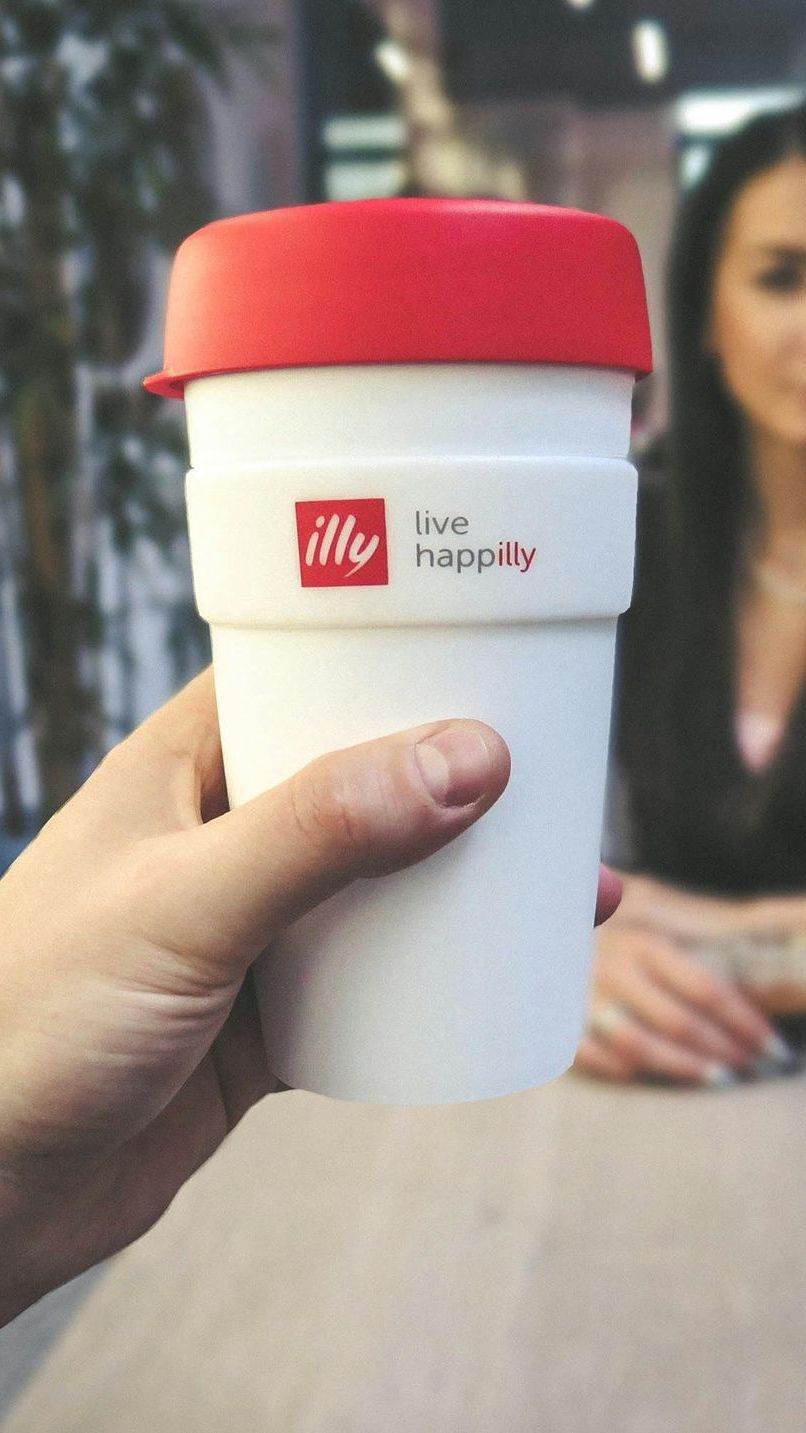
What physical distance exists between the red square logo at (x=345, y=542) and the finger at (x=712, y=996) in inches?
42.7

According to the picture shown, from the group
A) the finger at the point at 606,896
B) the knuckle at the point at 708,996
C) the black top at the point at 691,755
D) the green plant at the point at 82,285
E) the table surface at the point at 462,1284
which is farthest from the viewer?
the black top at the point at 691,755

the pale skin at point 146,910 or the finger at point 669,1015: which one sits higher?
the pale skin at point 146,910

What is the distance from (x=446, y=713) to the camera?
457mm

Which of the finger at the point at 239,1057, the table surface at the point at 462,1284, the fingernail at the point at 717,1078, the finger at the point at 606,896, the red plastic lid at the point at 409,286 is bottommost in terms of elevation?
the fingernail at the point at 717,1078

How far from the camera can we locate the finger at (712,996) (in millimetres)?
1392

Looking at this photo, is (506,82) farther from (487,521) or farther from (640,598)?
(487,521)

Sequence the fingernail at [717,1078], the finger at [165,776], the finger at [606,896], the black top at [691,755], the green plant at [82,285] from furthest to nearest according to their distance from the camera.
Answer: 1. the black top at [691,755]
2. the green plant at [82,285]
3. the fingernail at [717,1078]
4. the finger at [606,896]
5. the finger at [165,776]

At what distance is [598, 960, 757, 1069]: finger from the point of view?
4.50 feet

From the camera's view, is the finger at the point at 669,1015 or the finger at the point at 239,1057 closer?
the finger at the point at 239,1057

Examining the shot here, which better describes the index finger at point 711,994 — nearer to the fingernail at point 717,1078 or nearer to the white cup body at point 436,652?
the fingernail at point 717,1078

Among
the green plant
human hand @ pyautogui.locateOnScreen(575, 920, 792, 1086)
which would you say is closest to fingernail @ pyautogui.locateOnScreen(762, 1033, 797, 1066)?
human hand @ pyautogui.locateOnScreen(575, 920, 792, 1086)

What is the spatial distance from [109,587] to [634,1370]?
235 centimetres

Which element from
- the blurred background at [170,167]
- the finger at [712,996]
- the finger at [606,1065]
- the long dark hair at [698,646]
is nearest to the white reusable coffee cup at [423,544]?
the finger at [606,1065]

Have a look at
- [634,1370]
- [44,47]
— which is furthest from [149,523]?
[634,1370]
